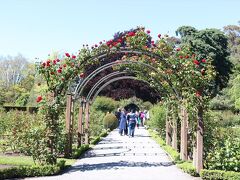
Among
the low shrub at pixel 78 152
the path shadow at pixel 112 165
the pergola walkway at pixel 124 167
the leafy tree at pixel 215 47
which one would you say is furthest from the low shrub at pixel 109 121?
the leafy tree at pixel 215 47

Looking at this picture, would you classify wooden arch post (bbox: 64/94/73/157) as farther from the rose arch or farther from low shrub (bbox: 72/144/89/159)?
low shrub (bbox: 72/144/89/159)

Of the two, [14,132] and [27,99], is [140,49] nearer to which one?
[14,132]

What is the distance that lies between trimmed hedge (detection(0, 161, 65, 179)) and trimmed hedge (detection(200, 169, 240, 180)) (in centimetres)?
327

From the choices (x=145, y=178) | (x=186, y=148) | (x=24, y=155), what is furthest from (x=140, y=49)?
(x=24, y=155)

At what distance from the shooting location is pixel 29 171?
9289mm

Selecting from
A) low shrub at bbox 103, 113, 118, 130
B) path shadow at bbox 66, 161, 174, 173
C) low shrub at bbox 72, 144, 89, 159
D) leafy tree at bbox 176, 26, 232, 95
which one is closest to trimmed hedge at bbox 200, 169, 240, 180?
path shadow at bbox 66, 161, 174, 173

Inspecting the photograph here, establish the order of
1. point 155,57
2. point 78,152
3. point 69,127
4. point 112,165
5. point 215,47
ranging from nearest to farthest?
point 112,165 → point 155,57 → point 69,127 → point 78,152 → point 215,47

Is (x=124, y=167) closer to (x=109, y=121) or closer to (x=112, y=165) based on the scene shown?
(x=112, y=165)

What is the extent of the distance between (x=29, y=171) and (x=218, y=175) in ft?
13.2

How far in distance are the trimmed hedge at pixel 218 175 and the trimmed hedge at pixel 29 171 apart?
3.27 m

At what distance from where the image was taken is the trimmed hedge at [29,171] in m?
8.93

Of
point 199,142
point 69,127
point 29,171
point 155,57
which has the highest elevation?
point 155,57

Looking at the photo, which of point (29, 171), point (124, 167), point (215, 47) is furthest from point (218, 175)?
point (215, 47)

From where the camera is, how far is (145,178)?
919 cm
